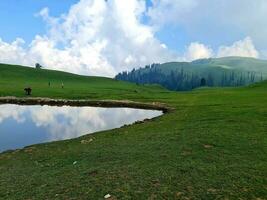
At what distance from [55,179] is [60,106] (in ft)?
200

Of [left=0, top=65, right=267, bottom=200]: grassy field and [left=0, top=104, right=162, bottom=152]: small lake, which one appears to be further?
[left=0, top=104, right=162, bottom=152]: small lake

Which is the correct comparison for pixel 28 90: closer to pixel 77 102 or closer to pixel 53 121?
pixel 77 102

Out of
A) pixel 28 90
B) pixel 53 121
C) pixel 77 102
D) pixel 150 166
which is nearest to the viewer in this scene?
pixel 150 166

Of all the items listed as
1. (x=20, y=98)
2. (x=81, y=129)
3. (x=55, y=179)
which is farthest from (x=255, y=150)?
(x=20, y=98)

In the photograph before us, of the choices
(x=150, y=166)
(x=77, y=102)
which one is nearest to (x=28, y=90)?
(x=77, y=102)

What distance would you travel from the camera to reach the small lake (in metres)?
49.2

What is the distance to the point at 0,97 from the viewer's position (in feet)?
287

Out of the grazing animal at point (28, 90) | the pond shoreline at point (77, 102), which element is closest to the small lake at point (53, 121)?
the pond shoreline at point (77, 102)

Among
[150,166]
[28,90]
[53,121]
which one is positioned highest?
[28,90]

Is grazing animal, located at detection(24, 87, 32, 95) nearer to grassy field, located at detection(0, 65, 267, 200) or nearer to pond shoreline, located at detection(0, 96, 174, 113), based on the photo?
pond shoreline, located at detection(0, 96, 174, 113)

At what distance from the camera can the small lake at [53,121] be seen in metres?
49.2

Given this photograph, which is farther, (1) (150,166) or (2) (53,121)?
(2) (53,121)

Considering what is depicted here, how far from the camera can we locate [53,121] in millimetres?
62750

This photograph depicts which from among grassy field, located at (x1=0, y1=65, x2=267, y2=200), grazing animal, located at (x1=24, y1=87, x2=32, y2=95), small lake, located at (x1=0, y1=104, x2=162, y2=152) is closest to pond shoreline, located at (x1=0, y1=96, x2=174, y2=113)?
small lake, located at (x1=0, y1=104, x2=162, y2=152)
